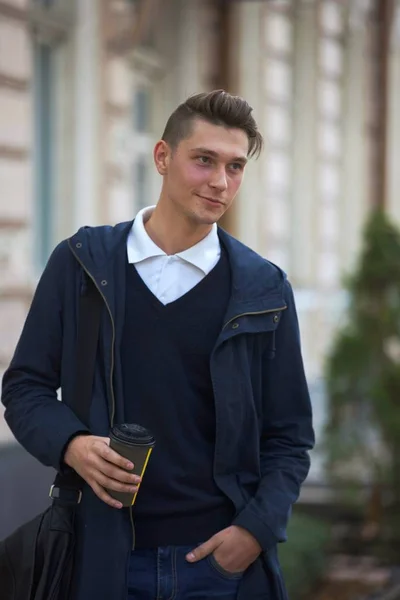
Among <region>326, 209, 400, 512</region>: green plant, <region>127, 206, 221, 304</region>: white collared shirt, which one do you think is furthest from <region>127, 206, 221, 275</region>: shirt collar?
<region>326, 209, 400, 512</region>: green plant

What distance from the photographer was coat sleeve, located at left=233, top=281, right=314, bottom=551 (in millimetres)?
2594

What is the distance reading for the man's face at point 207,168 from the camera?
249 centimetres

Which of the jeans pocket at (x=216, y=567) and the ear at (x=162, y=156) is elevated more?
the ear at (x=162, y=156)

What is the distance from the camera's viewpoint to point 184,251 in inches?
102

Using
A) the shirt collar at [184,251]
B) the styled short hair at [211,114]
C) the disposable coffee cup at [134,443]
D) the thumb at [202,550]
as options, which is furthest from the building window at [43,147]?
the disposable coffee cup at [134,443]

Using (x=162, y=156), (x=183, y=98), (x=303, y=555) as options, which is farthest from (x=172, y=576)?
(x=183, y=98)

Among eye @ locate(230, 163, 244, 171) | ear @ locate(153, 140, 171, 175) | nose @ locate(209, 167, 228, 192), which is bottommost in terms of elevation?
nose @ locate(209, 167, 228, 192)

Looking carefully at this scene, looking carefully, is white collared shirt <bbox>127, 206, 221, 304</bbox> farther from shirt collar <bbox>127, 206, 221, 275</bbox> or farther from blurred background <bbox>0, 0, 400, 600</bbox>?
blurred background <bbox>0, 0, 400, 600</bbox>

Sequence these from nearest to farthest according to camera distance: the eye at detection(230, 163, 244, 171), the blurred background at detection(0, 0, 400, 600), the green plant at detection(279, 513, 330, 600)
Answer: the eye at detection(230, 163, 244, 171) < the blurred background at detection(0, 0, 400, 600) < the green plant at detection(279, 513, 330, 600)

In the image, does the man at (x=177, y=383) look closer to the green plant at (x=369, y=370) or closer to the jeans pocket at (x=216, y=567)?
the jeans pocket at (x=216, y=567)

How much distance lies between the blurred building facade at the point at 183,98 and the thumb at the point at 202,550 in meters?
3.55

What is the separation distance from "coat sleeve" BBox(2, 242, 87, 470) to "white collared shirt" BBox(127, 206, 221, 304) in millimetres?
160

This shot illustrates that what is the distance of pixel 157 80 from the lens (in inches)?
383

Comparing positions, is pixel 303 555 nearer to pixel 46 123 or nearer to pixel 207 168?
pixel 46 123
